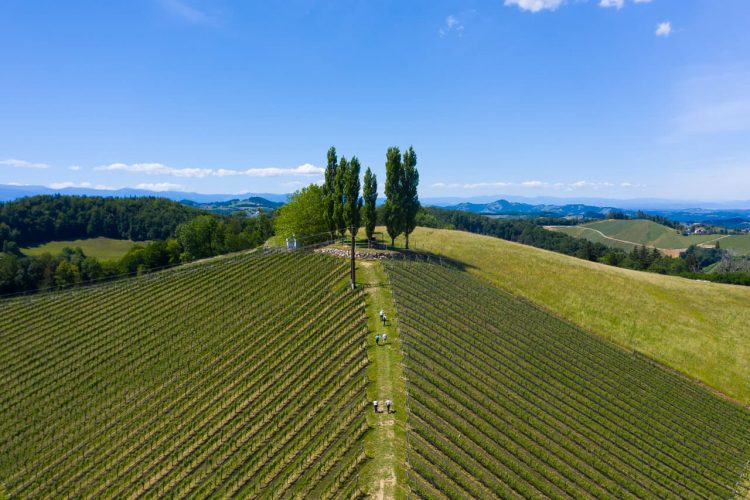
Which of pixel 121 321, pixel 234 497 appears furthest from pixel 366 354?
pixel 121 321

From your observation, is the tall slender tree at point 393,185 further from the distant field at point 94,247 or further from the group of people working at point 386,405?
the distant field at point 94,247

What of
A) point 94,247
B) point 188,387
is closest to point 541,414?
point 188,387

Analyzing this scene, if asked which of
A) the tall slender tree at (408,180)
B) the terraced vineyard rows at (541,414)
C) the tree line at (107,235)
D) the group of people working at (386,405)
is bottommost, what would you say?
the terraced vineyard rows at (541,414)

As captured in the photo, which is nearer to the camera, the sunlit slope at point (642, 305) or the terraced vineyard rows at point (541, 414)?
the terraced vineyard rows at point (541, 414)

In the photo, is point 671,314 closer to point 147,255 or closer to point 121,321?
point 121,321

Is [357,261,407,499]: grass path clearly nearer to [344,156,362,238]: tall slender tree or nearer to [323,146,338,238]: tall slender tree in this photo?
[344,156,362,238]: tall slender tree

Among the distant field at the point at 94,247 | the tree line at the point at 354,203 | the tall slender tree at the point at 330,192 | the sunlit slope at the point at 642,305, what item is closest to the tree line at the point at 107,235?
the distant field at the point at 94,247

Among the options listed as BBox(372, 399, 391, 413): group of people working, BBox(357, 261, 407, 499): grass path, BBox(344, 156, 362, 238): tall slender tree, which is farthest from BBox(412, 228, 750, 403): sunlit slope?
BBox(372, 399, 391, 413): group of people working
